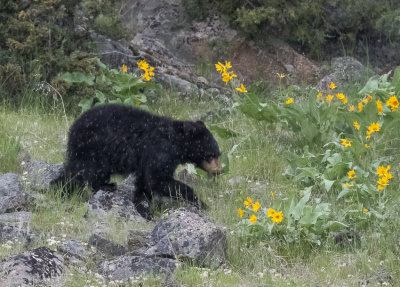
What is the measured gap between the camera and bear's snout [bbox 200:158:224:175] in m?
6.31

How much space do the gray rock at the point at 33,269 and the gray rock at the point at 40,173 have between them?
1.79 meters

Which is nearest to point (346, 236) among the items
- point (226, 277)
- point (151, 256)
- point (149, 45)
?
point (226, 277)

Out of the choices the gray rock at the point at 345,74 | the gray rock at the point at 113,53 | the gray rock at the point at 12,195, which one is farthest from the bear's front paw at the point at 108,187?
the gray rock at the point at 345,74

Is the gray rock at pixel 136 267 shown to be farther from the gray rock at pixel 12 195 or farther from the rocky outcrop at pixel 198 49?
the rocky outcrop at pixel 198 49

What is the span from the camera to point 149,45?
34.3ft

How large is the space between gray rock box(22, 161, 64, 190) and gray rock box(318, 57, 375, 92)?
4385mm

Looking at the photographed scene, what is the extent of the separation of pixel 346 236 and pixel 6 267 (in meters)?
2.67

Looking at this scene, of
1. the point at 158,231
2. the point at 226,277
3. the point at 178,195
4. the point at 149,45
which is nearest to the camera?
the point at 226,277

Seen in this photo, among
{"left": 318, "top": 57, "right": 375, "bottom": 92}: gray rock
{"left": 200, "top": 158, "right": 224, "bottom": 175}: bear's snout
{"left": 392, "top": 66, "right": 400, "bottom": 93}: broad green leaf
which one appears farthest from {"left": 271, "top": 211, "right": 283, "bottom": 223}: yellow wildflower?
{"left": 318, "top": 57, "right": 375, "bottom": 92}: gray rock

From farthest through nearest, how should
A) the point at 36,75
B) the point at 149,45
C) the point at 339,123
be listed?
the point at 149,45 < the point at 36,75 < the point at 339,123

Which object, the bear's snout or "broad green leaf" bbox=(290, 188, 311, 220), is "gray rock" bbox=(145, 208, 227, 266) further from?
the bear's snout

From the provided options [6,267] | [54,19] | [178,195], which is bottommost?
[178,195]

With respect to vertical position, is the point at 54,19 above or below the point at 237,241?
above

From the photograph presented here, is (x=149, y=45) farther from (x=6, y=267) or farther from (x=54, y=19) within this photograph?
(x=6, y=267)
